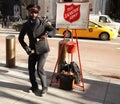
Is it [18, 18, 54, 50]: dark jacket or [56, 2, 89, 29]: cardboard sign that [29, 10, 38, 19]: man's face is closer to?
[18, 18, 54, 50]: dark jacket

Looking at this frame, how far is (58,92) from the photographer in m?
5.87

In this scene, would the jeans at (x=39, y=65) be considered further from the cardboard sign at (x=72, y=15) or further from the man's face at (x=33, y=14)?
the cardboard sign at (x=72, y=15)

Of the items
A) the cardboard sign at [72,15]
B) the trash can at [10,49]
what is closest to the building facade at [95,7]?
the trash can at [10,49]

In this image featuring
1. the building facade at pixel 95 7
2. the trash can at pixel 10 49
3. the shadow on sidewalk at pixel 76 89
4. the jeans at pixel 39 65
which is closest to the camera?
the jeans at pixel 39 65

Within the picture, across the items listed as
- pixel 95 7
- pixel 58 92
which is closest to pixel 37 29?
pixel 58 92

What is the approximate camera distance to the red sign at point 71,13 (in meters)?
5.90

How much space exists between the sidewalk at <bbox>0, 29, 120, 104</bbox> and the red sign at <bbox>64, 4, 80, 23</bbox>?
1.62 m

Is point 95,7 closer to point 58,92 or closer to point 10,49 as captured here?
point 10,49

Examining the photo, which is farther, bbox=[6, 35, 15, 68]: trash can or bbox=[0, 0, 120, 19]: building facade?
bbox=[0, 0, 120, 19]: building facade

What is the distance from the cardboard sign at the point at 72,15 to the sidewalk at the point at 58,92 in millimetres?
1478

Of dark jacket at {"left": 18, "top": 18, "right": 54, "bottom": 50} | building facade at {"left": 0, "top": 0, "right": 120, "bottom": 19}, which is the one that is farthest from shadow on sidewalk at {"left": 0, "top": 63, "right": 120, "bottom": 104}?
building facade at {"left": 0, "top": 0, "right": 120, "bottom": 19}

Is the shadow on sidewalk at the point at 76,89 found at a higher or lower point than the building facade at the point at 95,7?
lower

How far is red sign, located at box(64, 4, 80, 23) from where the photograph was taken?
19.4 feet

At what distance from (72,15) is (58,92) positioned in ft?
5.81
